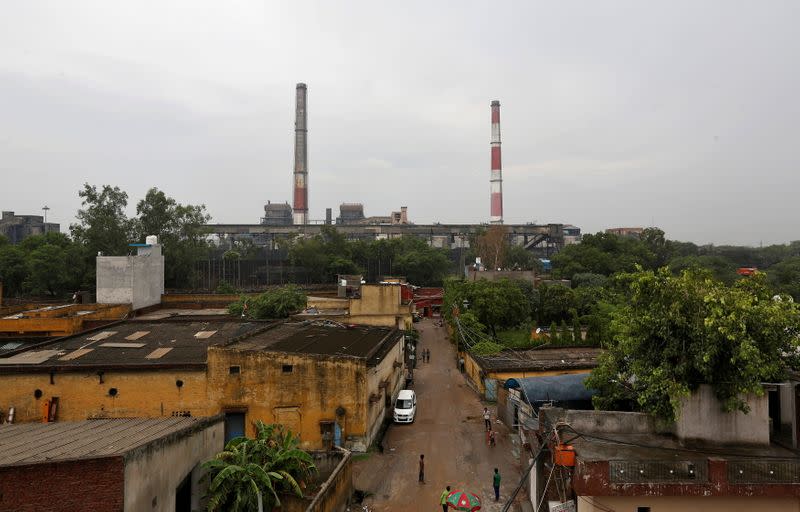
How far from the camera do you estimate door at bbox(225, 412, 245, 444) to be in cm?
1577

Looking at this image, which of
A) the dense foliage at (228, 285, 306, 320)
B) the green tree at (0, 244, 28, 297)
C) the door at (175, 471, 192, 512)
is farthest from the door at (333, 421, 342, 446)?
the green tree at (0, 244, 28, 297)

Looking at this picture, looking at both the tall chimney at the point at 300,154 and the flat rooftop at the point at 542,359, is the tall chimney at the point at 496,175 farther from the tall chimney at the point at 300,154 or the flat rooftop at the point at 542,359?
the flat rooftop at the point at 542,359

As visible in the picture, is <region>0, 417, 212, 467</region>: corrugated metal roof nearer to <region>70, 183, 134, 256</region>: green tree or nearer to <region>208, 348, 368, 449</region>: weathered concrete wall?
<region>208, 348, 368, 449</region>: weathered concrete wall

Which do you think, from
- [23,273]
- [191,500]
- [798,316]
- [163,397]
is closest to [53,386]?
[163,397]

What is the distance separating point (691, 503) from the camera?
859cm

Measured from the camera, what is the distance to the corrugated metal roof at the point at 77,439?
9.25 metres

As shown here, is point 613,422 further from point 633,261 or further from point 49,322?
point 633,261

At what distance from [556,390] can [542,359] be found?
23.6 feet

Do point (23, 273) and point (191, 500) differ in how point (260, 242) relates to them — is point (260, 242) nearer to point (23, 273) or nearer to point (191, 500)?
point (23, 273)

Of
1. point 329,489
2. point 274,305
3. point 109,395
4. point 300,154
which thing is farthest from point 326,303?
point 300,154

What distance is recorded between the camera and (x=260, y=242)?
109 metres

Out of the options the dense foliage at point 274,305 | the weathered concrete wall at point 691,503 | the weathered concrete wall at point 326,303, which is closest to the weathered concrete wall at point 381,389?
the weathered concrete wall at point 691,503

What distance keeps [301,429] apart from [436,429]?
504 centimetres

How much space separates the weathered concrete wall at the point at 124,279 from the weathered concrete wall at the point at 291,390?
2056cm
